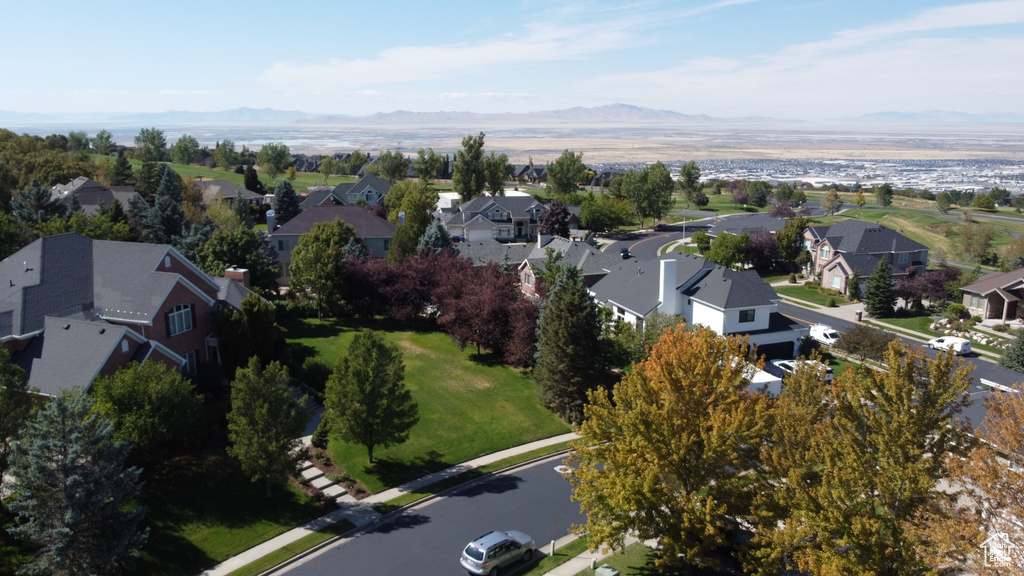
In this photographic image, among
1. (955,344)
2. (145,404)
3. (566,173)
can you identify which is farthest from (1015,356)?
(566,173)

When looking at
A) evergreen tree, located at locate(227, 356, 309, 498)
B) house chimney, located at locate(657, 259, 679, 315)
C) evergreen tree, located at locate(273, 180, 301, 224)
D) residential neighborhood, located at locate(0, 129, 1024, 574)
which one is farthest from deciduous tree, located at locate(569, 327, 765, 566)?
evergreen tree, located at locate(273, 180, 301, 224)

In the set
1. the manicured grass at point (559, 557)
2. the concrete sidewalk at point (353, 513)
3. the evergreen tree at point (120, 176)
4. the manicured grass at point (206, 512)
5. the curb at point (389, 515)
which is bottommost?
the manicured grass at point (559, 557)

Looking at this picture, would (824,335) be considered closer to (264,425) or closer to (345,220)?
(264,425)

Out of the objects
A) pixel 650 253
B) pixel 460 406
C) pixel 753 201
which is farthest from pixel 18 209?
pixel 753 201

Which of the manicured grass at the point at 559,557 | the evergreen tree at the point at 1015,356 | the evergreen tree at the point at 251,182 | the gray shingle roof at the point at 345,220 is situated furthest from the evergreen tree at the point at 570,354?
the evergreen tree at the point at 251,182

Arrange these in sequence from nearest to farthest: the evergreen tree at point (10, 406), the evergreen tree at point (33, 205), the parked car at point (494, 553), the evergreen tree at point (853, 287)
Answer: the parked car at point (494, 553) < the evergreen tree at point (10, 406) < the evergreen tree at point (33, 205) < the evergreen tree at point (853, 287)

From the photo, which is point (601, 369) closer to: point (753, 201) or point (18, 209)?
point (18, 209)

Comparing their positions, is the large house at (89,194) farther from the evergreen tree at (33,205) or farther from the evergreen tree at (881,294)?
the evergreen tree at (881,294)
